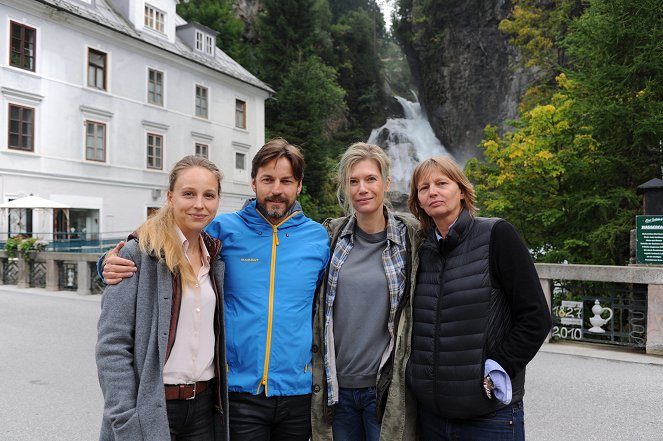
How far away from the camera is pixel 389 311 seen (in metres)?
2.72

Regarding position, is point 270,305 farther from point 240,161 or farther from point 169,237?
point 240,161

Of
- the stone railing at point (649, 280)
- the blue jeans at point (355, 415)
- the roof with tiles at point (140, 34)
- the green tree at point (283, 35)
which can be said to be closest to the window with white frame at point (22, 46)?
the roof with tiles at point (140, 34)

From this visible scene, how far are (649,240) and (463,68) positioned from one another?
3693 centimetres

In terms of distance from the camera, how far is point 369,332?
2.71 meters

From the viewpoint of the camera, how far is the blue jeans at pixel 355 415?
8.86 ft

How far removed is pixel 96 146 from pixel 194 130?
21.3 ft

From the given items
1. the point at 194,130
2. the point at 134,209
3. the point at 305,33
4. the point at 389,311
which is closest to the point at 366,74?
the point at 305,33

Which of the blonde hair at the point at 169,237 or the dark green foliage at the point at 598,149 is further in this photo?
the dark green foliage at the point at 598,149

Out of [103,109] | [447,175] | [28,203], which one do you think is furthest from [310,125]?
[447,175]

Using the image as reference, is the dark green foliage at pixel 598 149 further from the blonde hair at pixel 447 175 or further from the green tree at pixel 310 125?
the green tree at pixel 310 125

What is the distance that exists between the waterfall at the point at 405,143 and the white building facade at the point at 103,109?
42.8ft

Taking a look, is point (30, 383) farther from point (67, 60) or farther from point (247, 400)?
point (67, 60)

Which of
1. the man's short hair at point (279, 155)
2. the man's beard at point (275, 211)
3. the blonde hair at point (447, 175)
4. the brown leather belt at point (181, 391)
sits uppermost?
the man's short hair at point (279, 155)

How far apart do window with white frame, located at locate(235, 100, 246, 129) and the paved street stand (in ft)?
84.9
